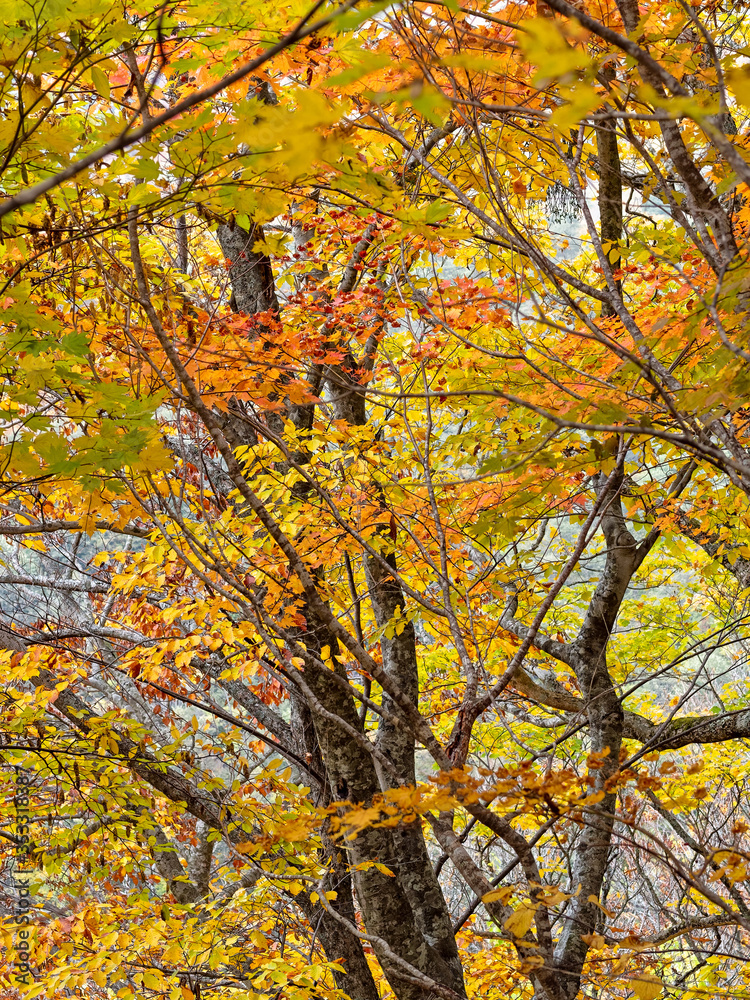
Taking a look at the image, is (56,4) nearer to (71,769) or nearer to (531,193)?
(531,193)


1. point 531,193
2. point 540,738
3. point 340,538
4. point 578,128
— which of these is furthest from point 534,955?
point 540,738

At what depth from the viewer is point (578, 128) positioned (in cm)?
302

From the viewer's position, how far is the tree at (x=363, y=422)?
7.17 ft

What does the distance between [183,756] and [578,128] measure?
4.11 meters

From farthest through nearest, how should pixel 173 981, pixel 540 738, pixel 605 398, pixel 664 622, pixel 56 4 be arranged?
pixel 664 622, pixel 540 738, pixel 173 981, pixel 605 398, pixel 56 4

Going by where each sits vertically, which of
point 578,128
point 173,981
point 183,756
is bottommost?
point 173,981

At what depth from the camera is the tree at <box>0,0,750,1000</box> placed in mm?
2186

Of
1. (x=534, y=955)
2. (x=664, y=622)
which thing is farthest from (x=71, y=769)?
(x=664, y=622)

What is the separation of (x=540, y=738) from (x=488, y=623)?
3.67 m

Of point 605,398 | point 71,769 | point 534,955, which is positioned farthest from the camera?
point 71,769

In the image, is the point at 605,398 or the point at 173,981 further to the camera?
the point at 173,981

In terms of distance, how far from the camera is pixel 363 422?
192 inches

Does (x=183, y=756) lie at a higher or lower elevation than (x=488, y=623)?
lower

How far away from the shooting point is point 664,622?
8.60 meters
